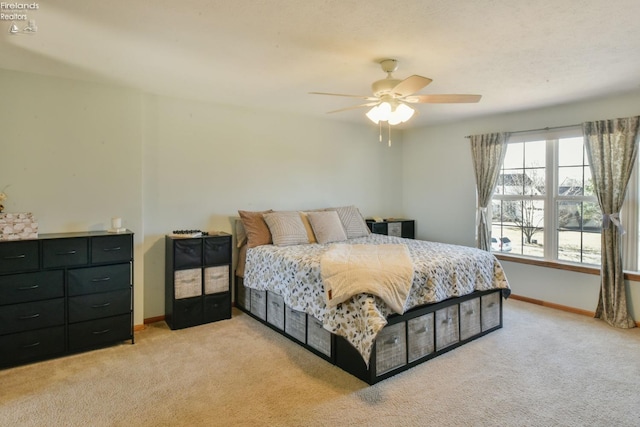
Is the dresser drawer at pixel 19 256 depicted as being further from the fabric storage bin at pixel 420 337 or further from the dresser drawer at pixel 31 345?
the fabric storage bin at pixel 420 337

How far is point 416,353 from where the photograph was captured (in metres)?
2.81

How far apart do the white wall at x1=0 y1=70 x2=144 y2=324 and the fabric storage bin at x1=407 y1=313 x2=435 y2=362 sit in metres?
2.62

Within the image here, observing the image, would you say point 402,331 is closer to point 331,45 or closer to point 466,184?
point 331,45

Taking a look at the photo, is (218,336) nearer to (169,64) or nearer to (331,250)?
(331,250)

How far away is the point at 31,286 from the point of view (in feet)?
9.11

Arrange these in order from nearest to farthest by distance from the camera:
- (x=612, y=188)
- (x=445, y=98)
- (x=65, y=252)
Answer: (x=445, y=98) < (x=65, y=252) < (x=612, y=188)

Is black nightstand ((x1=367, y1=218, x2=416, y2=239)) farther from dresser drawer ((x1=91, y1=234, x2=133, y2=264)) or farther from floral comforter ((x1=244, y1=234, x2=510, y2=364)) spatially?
dresser drawer ((x1=91, y1=234, x2=133, y2=264))

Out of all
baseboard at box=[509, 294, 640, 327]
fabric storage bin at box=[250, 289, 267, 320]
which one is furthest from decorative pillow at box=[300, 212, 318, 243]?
baseboard at box=[509, 294, 640, 327]

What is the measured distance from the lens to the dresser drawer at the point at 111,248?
9.92 ft

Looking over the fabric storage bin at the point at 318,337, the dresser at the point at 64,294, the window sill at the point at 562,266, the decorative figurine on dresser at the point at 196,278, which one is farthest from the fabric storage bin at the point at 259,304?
the window sill at the point at 562,266

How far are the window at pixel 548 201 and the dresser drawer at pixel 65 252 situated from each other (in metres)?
4.73

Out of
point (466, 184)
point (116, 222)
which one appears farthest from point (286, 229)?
point (466, 184)

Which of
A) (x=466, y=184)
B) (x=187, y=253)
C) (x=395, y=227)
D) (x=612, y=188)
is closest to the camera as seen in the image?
(x=187, y=253)

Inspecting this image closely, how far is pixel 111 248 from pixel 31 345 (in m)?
0.90
